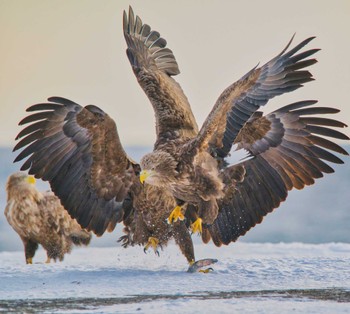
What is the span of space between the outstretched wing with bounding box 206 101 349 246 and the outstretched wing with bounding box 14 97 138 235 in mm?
951

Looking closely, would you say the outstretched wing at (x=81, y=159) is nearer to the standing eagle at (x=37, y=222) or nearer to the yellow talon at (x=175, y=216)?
the yellow talon at (x=175, y=216)

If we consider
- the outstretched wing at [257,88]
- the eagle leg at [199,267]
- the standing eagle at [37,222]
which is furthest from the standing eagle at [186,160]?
the standing eagle at [37,222]

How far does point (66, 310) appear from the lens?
5.57m

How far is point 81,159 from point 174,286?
150 centimetres

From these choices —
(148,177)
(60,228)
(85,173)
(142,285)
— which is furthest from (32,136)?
(60,228)

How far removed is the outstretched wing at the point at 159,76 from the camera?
7.88 m

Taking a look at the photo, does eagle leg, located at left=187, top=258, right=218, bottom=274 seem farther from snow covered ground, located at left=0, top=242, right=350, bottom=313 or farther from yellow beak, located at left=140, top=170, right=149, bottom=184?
yellow beak, located at left=140, top=170, right=149, bottom=184

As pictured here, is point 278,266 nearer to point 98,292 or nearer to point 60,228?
point 98,292

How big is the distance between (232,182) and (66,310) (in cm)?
266

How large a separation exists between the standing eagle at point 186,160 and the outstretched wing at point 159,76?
0.05ft

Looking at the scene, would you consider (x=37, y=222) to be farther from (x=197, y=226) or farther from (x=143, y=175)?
(x=143, y=175)

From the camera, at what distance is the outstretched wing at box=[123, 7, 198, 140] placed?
7883 millimetres

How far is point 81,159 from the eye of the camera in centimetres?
744

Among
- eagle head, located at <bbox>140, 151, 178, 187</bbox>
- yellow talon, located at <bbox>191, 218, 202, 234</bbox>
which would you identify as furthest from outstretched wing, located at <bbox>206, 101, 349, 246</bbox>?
eagle head, located at <bbox>140, 151, 178, 187</bbox>
